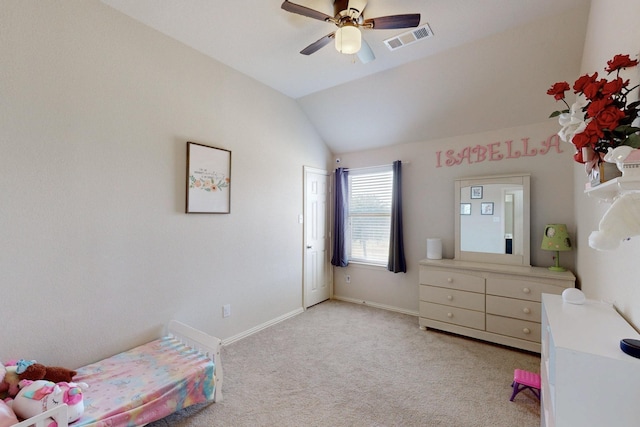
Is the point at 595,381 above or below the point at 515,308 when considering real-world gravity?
above

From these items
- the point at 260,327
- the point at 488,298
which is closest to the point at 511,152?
the point at 488,298

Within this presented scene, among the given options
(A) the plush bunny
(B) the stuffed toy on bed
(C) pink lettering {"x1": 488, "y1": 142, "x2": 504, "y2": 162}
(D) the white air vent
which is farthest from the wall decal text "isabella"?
(B) the stuffed toy on bed

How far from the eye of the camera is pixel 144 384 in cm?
178

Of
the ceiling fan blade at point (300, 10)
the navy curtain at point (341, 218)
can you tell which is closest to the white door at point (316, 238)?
the navy curtain at point (341, 218)

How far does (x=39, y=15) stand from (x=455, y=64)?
3.35 m

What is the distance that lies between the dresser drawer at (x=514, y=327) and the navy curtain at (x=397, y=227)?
1.19 meters

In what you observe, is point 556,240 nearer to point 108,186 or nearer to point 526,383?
point 526,383

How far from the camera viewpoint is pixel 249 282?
3215 millimetres

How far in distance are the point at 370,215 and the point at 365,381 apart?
96.0 inches

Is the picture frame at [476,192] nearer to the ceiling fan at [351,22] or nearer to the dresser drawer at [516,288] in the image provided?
the dresser drawer at [516,288]

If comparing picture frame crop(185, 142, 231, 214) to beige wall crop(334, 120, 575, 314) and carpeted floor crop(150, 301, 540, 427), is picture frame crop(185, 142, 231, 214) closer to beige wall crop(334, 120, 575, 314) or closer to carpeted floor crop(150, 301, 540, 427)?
carpeted floor crop(150, 301, 540, 427)

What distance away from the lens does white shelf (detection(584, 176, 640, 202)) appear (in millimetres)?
793

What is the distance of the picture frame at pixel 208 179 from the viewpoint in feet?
8.70

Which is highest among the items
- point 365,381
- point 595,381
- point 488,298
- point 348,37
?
point 348,37
